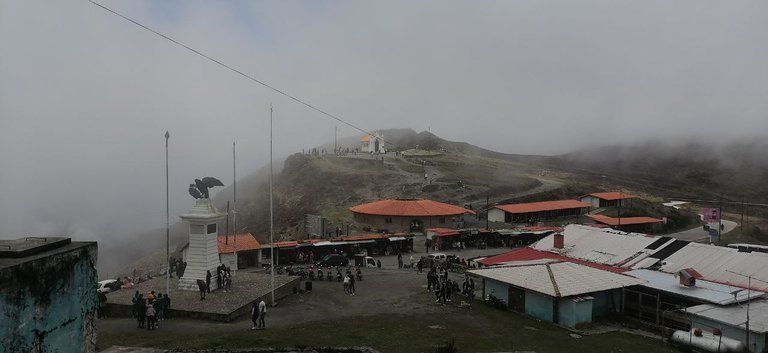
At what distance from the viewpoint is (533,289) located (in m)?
24.5

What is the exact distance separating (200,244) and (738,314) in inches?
1003

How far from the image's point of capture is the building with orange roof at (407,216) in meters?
55.8

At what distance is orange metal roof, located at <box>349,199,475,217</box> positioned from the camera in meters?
55.7

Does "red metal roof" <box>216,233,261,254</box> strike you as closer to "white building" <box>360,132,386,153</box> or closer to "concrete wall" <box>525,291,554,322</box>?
"concrete wall" <box>525,291,554,322</box>

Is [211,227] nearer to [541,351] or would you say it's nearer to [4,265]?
[541,351]

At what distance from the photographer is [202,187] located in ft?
95.4

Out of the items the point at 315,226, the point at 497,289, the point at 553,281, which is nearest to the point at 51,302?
the point at 553,281

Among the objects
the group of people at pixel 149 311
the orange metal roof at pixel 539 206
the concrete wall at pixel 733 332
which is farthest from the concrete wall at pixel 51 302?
the orange metal roof at pixel 539 206

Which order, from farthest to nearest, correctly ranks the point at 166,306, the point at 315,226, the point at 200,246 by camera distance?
the point at 315,226
the point at 200,246
the point at 166,306

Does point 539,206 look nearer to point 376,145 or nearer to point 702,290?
point 702,290

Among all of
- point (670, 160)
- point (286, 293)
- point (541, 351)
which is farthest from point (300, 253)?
point (670, 160)

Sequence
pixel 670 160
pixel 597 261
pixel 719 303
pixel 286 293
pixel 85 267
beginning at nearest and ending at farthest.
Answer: pixel 85 267
pixel 719 303
pixel 286 293
pixel 597 261
pixel 670 160

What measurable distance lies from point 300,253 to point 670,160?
432 feet

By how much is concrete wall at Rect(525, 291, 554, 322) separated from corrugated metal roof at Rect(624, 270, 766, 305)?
17.2ft
